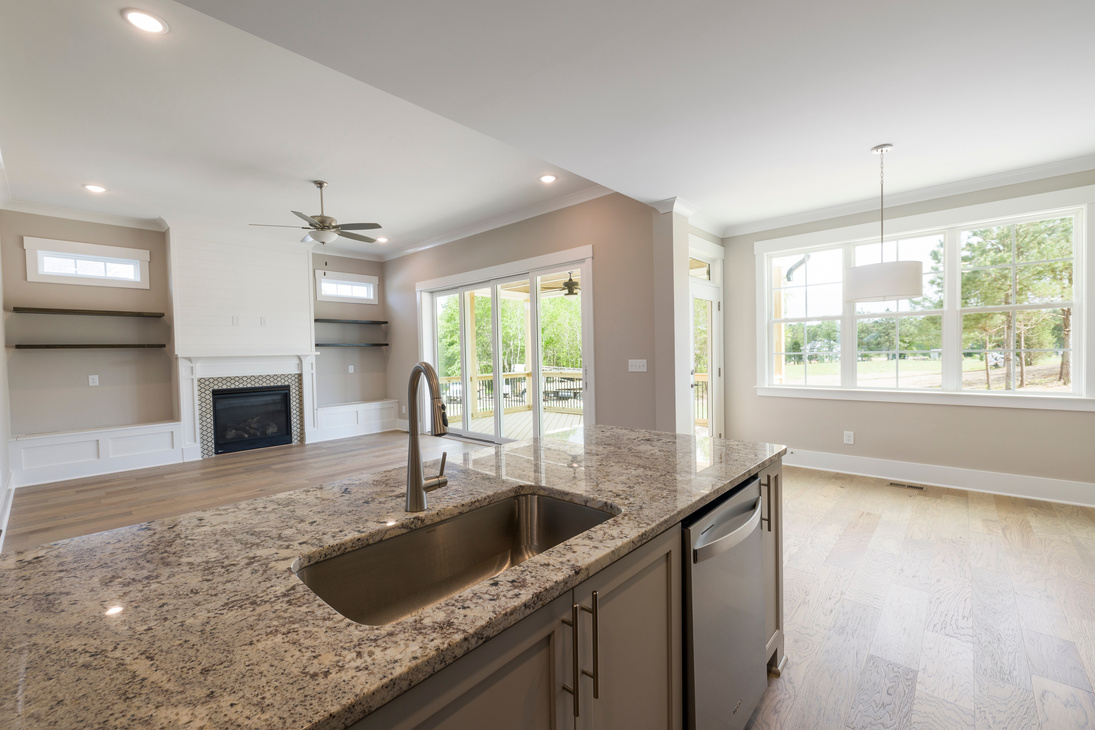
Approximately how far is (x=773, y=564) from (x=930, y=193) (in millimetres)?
3973

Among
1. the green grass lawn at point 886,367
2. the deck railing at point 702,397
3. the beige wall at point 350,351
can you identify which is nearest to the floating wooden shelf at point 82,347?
the beige wall at point 350,351

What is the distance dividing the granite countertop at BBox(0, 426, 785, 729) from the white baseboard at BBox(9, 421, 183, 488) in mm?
5187

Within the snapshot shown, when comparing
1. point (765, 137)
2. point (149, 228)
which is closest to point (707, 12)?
point (765, 137)

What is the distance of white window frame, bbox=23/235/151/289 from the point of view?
15.9 feet

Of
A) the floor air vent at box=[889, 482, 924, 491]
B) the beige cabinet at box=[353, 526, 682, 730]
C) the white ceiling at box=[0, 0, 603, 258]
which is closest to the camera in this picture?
the beige cabinet at box=[353, 526, 682, 730]

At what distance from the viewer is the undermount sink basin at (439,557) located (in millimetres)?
1055

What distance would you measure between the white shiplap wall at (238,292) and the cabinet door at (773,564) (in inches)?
239

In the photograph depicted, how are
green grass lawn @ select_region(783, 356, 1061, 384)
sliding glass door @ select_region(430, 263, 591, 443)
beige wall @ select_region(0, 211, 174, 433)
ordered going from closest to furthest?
green grass lawn @ select_region(783, 356, 1061, 384)
beige wall @ select_region(0, 211, 174, 433)
sliding glass door @ select_region(430, 263, 591, 443)

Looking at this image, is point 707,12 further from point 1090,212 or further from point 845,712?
point 1090,212

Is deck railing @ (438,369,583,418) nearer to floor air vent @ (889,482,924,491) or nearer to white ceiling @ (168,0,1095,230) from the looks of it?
white ceiling @ (168,0,1095,230)

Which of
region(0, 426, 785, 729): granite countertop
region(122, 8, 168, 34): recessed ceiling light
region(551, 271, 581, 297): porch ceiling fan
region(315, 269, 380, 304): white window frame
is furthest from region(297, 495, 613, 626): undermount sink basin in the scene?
region(315, 269, 380, 304): white window frame

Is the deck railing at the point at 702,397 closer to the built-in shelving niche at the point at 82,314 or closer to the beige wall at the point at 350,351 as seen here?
the beige wall at the point at 350,351

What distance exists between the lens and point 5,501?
392 centimetres

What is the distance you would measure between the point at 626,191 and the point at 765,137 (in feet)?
3.78
